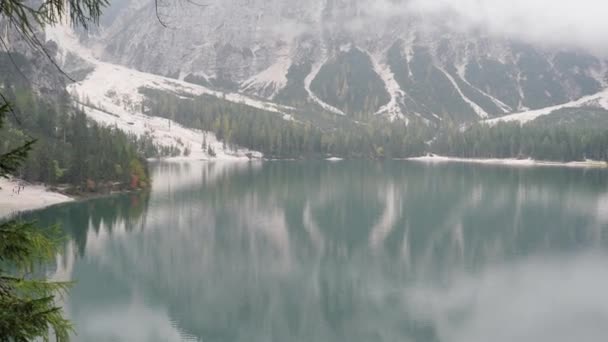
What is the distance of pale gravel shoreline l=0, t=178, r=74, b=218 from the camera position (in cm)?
6341

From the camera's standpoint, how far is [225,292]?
37750 millimetres

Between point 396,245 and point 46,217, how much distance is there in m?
39.9

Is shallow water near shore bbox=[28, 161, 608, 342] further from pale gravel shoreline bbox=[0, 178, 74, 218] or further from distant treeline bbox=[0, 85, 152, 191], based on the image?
distant treeline bbox=[0, 85, 152, 191]

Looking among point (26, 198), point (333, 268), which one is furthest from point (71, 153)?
point (333, 268)

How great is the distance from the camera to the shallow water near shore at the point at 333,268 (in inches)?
1240

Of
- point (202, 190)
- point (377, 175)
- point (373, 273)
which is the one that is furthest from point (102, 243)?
point (377, 175)

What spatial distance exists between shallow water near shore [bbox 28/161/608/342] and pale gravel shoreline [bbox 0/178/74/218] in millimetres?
3091

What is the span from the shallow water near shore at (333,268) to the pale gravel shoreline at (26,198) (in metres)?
3.09

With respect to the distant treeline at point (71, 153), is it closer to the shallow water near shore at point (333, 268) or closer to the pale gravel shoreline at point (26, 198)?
the pale gravel shoreline at point (26, 198)

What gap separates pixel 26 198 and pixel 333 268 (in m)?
46.2

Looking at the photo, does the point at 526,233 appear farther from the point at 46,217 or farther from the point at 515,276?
the point at 46,217

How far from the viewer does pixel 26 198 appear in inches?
2702

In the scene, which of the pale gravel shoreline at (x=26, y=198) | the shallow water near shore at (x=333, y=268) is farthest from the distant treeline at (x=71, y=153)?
the shallow water near shore at (x=333, y=268)

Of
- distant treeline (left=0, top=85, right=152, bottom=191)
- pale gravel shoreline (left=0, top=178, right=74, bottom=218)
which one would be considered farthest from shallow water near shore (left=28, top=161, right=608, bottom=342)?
distant treeline (left=0, top=85, right=152, bottom=191)
